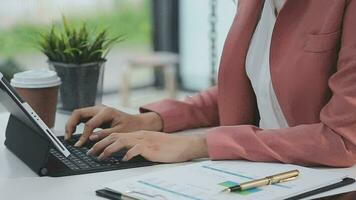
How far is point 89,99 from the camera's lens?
6.10ft

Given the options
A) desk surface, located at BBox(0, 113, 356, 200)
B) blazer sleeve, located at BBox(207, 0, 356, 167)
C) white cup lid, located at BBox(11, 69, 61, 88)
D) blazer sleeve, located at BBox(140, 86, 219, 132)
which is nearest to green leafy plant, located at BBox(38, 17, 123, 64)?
white cup lid, located at BBox(11, 69, 61, 88)

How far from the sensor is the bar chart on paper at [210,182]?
1.08 metres

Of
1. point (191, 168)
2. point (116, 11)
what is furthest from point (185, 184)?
point (116, 11)

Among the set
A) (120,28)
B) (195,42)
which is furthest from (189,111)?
(195,42)

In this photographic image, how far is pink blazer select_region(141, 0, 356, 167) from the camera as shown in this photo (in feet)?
4.20

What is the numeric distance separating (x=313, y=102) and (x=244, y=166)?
0.81ft

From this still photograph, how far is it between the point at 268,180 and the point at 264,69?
439 mm

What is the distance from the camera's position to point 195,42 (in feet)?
15.8

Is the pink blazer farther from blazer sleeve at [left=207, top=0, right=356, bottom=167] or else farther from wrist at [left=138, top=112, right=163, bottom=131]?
wrist at [left=138, top=112, right=163, bottom=131]

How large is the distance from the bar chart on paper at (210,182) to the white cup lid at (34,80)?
0.57 metres

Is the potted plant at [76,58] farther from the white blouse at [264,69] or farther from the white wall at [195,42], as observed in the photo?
the white wall at [195,42]

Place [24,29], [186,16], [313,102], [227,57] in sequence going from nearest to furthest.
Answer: [313,102] → [227,57] → [24,29] → [186,16]

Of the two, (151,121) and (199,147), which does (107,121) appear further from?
(199,147)

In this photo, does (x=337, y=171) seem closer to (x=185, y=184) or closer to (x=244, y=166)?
(x=244, y=166)
